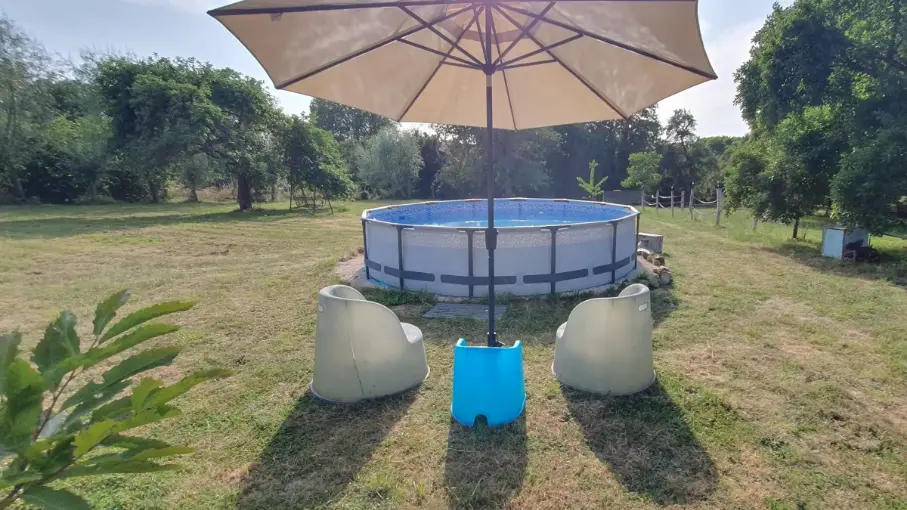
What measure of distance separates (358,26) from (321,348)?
233cm

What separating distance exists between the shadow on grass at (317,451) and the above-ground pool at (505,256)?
2.63 meters

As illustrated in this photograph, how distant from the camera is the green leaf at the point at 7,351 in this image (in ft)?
2.95

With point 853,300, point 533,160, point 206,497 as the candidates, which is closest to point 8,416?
point 206,497

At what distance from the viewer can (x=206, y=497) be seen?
94.3 inches

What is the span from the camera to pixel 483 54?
3.70 metres

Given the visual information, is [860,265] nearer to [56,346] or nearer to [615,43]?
Answer: [615,43]

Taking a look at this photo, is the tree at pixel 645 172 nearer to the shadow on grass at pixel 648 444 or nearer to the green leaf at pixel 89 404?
the shadow on grass at pixel 648 444

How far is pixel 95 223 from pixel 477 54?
50.7 ft

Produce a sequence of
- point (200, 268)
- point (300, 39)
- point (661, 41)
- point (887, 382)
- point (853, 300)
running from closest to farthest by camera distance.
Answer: point (661, 41)
point (300, 39)
point (887, 382)
point (853, 300)
point (200, 268)

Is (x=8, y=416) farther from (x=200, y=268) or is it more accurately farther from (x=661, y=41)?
(x=200, y=268)

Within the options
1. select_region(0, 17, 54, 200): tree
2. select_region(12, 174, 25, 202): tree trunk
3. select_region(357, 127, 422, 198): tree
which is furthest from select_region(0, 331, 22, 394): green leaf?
select_region(357, 127, 422, 198): tree

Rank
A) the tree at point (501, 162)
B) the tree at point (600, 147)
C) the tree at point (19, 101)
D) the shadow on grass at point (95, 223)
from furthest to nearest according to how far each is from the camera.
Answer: the tree at point (600, 147) → the tree at point (501, 162) → the tree at point (19, 101) → the shadow on grass at point (95, 223)

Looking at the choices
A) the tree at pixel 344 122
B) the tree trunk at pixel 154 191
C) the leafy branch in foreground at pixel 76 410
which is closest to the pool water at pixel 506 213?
the leafy branch in foreground at pixel 76 410

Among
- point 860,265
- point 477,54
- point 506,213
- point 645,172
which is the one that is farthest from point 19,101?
point 645,172
